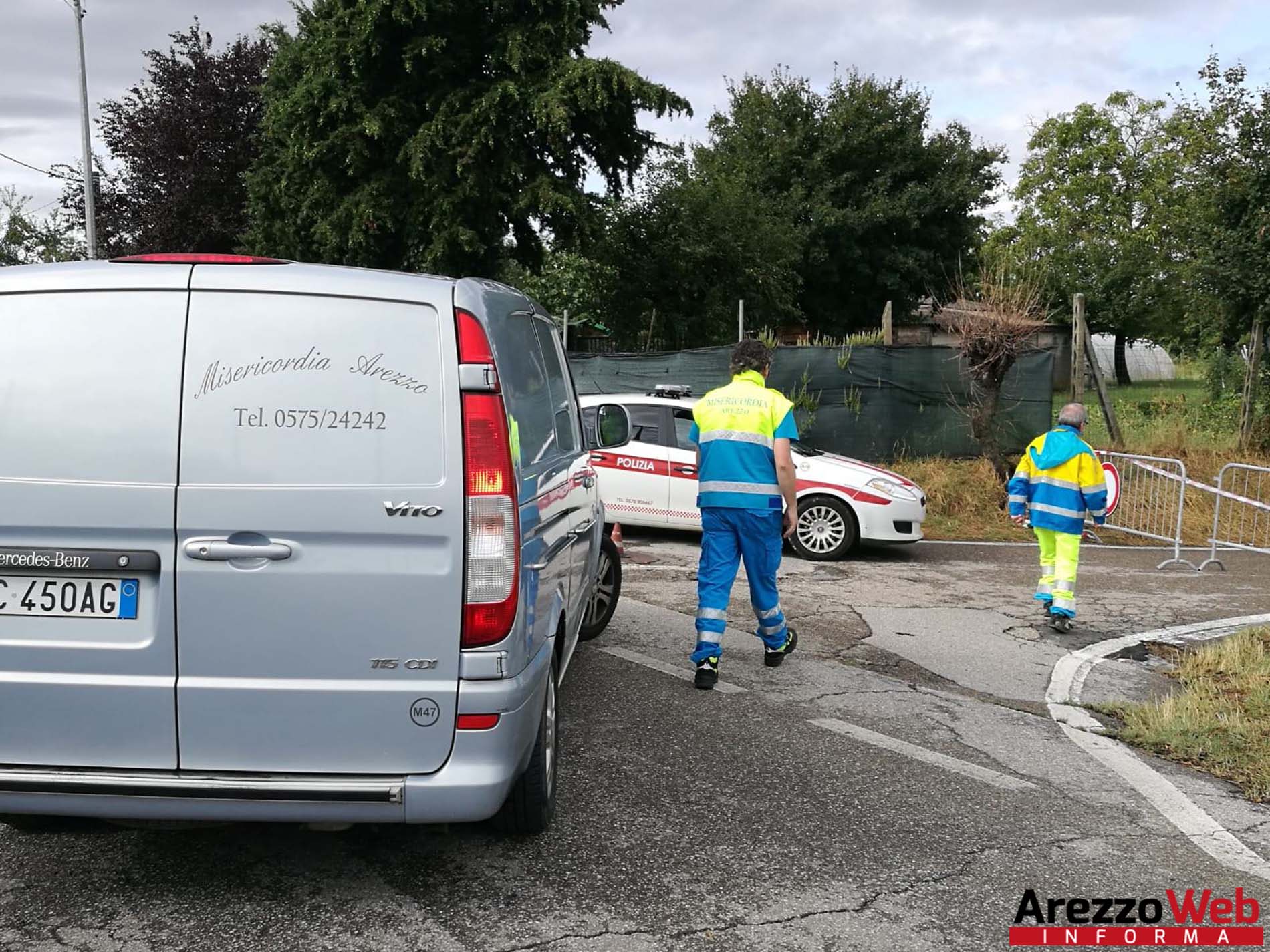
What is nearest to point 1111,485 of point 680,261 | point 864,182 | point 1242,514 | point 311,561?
point 1242,514

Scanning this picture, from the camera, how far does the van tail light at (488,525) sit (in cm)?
330

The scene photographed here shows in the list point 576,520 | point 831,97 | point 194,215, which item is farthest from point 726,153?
point 576,520

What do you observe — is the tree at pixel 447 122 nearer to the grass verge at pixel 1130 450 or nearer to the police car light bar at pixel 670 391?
the grass verge at pixel 1130 450

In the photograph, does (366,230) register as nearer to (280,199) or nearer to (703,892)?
(280,199)

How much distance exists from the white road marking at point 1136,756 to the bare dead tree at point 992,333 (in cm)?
519

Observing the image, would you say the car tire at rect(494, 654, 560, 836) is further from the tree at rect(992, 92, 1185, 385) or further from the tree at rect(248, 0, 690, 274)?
the tree at rect(992, 92, 1185, 385)

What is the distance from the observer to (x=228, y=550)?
3225mm

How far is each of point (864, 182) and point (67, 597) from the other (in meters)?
41.9

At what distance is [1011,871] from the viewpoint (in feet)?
12.8

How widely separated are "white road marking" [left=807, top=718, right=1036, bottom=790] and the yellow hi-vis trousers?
9.88ft

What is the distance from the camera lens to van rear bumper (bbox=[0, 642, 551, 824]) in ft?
10.5

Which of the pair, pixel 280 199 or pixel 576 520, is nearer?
pixel 576 520

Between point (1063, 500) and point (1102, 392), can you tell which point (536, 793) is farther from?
point (1102, 392)

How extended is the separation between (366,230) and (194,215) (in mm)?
8337
